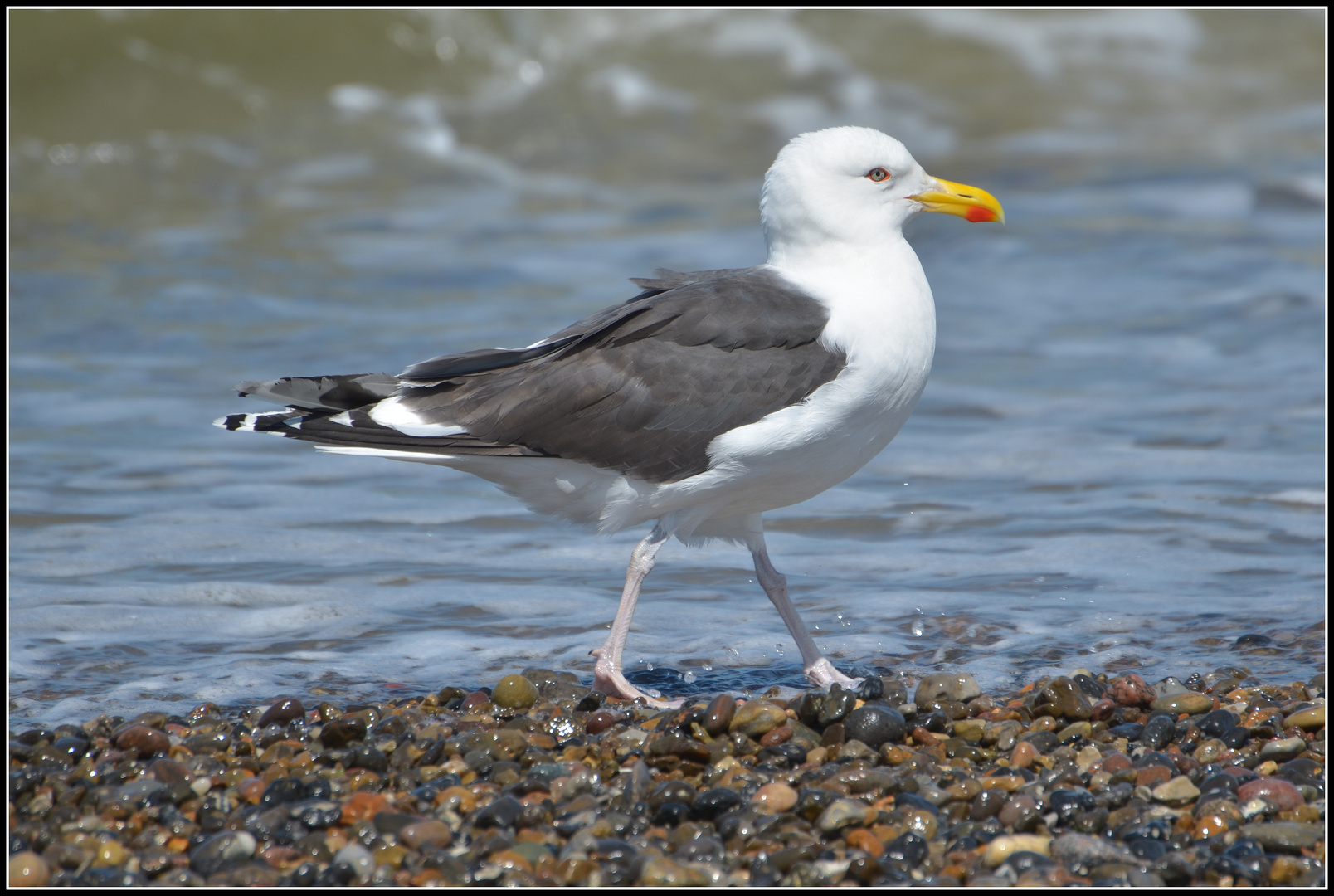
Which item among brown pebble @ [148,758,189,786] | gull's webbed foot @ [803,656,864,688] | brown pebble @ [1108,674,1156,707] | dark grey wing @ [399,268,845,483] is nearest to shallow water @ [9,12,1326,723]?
gull's webbed foot @ [803,656,864,688]

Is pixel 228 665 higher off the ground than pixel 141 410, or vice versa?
pixel 141 410

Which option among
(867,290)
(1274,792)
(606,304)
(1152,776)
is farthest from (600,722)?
(606,304)

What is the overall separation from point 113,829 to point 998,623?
3636 millimetres

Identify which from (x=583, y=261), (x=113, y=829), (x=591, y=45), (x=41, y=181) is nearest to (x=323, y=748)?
(x=113, y=829)

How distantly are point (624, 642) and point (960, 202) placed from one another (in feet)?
7.67

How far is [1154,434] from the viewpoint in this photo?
8453 millimetres

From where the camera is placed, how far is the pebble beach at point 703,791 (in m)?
3.58

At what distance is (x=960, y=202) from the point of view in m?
5.62

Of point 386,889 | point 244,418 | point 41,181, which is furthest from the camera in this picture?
point 41,181

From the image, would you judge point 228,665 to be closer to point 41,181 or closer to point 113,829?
point 113,829

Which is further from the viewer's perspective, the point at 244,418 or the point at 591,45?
the point at 591,45

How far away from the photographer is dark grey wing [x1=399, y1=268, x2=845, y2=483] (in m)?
4.93

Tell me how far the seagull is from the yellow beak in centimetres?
22

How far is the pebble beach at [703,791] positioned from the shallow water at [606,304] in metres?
0.69
